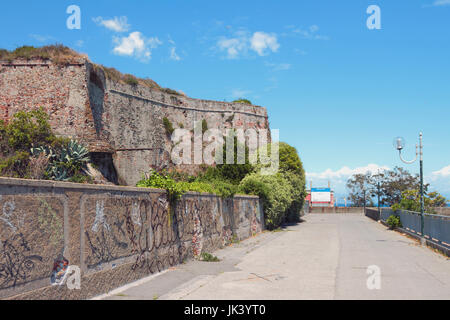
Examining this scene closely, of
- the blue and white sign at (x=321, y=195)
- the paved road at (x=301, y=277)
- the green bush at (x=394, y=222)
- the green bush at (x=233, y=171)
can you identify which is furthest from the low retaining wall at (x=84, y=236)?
the blue and white sign at (x=321, y=195)

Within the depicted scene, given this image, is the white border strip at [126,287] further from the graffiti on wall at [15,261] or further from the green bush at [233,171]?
the green bush at [233,171]

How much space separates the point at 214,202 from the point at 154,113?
2292 cm

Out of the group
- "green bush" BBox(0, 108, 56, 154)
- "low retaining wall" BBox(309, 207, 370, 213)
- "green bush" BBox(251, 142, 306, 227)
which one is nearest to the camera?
"green bush" BBox(0, 108, 56, 154)

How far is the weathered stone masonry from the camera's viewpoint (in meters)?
25.0

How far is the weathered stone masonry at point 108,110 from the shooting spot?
2496 centimetres

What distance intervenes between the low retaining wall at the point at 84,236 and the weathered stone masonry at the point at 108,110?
789 cm

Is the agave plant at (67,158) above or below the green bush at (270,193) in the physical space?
above

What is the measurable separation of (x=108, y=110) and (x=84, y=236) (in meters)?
24.5

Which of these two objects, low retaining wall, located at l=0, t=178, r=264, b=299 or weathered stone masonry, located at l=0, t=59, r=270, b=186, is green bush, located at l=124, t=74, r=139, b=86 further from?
low retaining wall, located at l=0, t=178, r=264, b=299

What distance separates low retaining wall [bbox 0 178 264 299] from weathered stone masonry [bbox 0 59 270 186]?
7.89 m

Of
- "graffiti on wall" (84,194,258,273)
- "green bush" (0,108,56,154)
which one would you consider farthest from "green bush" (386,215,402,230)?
"green bush" (0,108,56,154)

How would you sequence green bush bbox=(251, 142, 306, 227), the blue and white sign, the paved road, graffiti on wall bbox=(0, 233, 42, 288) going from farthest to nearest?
the blue and white sign, green bush bbox=(251, 142, 306, 227), the paved road, graffiti on wall bbox=(0, 233, 42, 288)

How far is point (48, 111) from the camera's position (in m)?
25.0
